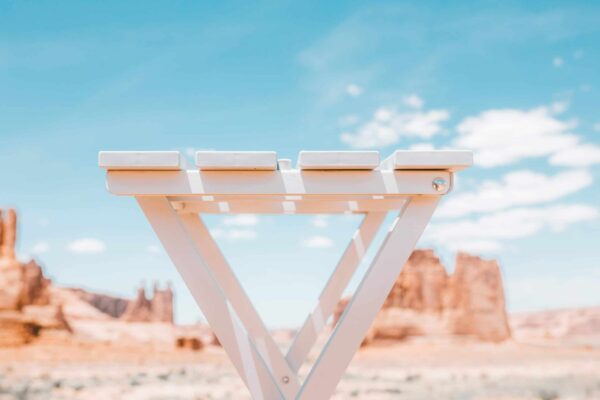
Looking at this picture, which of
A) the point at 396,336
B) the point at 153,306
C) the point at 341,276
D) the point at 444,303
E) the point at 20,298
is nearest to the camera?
the point at 341,276

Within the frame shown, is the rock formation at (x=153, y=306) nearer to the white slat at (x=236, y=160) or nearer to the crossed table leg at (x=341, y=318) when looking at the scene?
the crossed table leg at (x=341, y=318)

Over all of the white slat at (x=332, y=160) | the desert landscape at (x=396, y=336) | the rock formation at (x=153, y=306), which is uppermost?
the rock formation at (x=153, y=306)

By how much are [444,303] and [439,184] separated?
44.3m

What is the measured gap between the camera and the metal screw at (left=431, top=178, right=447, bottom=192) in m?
2.43

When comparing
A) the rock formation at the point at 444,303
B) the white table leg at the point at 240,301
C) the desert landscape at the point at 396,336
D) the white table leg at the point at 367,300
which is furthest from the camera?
the rock formation at the point at 444,303

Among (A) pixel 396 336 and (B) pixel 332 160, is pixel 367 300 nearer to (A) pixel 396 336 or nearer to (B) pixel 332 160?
(B) pixel 332 160

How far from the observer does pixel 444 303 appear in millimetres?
44969

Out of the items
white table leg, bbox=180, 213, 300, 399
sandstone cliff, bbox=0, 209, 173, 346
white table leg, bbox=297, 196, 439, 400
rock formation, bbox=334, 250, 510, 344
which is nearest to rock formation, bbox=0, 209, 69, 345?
sandstone cliff, bbox=0, 209, 173, 346

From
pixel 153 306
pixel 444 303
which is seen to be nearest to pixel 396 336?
pixel 444 303

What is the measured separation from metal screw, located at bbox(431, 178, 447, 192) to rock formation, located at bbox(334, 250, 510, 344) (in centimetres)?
4019

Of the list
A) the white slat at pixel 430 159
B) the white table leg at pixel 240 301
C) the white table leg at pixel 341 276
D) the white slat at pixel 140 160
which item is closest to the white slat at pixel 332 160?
the white slat at pixel 430 159

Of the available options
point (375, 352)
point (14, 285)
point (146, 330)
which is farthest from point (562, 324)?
point (14, 285)

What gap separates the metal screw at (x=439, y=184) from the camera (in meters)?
2.43

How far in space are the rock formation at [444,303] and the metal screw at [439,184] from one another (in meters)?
40.2
